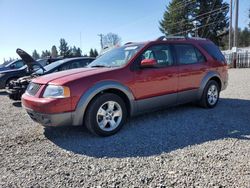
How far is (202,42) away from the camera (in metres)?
6.48

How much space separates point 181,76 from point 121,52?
1447 mm

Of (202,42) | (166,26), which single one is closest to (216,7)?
(166,26)

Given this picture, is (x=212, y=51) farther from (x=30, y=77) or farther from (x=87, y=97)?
(x=30, y=77)

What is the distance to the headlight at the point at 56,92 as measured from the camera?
13.6 feet

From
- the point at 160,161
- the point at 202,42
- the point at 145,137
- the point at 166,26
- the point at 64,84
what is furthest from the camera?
the point at 166,26

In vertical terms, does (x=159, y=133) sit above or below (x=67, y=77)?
below

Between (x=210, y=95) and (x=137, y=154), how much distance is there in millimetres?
3471

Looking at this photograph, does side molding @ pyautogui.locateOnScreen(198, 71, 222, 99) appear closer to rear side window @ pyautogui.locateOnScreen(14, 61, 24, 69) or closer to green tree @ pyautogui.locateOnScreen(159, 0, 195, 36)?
rear side window @ pyautogui.locateOnScreen(14, 61, 24, 69)

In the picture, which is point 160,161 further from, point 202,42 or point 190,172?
point 202,42

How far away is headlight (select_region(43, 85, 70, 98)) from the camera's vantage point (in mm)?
4145

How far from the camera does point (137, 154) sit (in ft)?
12.2

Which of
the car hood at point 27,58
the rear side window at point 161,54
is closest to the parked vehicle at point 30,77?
the car hood at point 27,58

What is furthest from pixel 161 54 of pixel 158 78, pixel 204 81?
pixel 204 81

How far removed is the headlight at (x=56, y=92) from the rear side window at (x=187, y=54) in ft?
8.98
